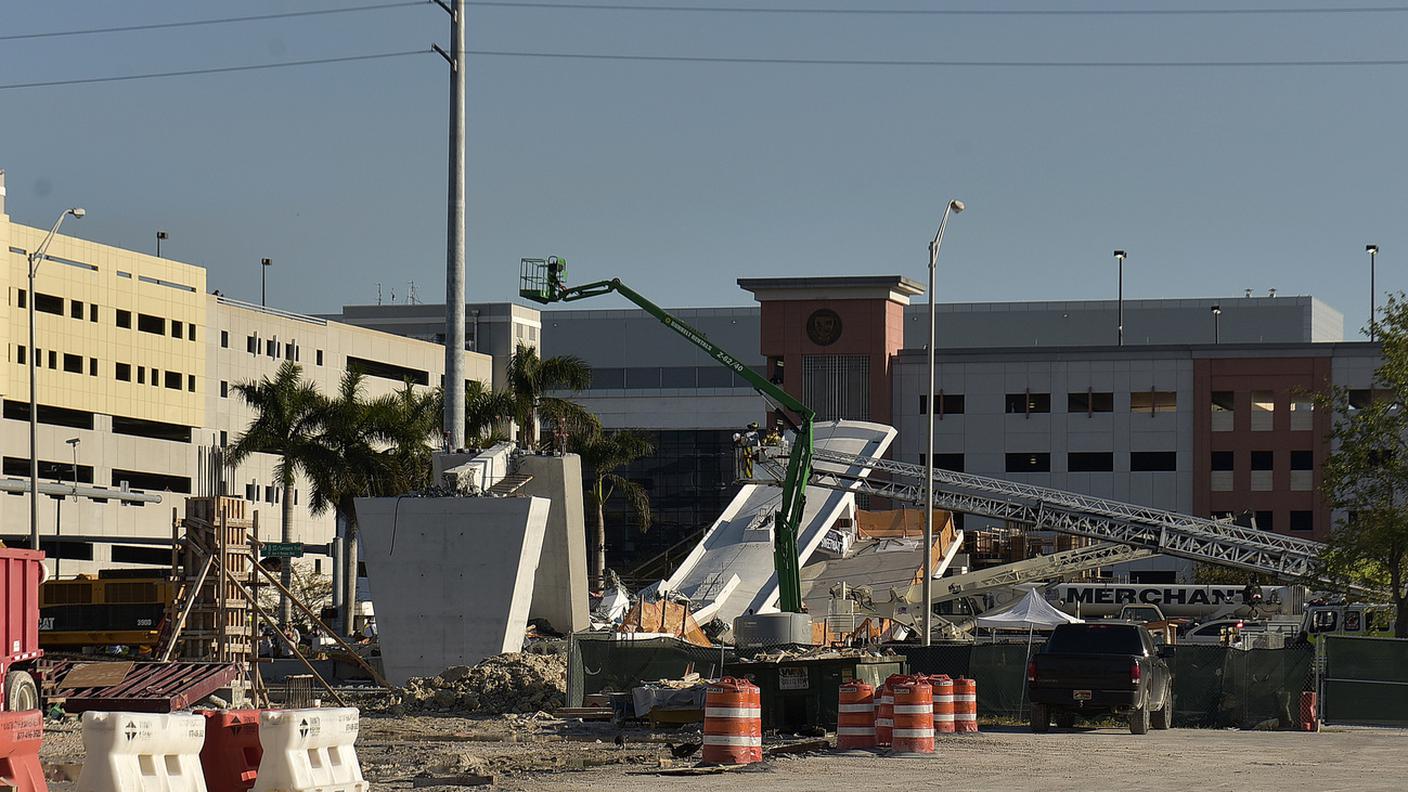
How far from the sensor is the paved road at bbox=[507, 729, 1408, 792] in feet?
67.7

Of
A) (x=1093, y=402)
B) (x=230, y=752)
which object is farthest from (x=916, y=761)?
(x=1093, y=402)

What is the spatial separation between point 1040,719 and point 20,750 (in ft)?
64.5

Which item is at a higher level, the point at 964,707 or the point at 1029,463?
the point at 1029,463

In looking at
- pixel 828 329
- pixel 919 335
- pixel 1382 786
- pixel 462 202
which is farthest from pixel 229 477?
pixel 1382 786

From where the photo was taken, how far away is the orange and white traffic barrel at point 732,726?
76.1 ft

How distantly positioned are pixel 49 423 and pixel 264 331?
1920 cm

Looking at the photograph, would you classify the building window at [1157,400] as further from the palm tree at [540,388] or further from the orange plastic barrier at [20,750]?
the orange plastic barrier at [20,750]

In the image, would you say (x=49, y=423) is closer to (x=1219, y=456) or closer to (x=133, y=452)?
(x=133, y=452)

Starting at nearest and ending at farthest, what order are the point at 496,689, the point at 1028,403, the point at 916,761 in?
the point at 916,761 → the point at 496,689 → the point at 1028,403

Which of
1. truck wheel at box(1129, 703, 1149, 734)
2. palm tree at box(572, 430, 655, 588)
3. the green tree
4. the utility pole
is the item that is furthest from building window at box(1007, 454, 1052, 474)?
truck wheel at box(1129, 703, 1149, 734)

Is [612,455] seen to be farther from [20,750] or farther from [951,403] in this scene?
[20,750]

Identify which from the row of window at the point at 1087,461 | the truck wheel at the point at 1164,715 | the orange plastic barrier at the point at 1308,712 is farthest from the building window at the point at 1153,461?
the truck wheel at the point at 1164,715

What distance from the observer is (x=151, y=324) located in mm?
102250

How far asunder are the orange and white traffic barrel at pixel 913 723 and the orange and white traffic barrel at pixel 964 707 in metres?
4.36
